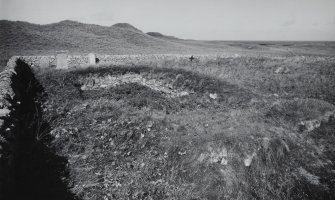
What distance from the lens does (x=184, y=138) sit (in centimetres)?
582

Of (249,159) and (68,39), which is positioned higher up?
(68,39)

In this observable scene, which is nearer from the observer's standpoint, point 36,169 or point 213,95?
point 36,169

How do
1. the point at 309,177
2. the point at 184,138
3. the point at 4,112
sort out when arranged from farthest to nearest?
1. the point at 184,138
2. the point at 309,177
3. the point at 4,112

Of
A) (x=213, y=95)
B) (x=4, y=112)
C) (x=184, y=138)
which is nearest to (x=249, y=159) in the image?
(x=184, y=138)

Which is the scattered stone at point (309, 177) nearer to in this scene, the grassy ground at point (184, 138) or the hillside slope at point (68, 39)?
the grassy ground at point (184, 138)

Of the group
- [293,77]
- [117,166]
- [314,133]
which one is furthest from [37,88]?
[293,77]

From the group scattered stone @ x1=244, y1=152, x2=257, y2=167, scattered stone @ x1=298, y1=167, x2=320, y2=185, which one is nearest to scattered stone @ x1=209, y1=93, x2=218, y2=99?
scattered stone @ x1=244, y1=152, x2=257, y2=167

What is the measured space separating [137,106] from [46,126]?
301cm

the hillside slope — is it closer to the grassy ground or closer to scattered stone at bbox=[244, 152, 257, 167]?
the grassy ground

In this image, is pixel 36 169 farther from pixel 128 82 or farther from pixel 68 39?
pixel 68 39

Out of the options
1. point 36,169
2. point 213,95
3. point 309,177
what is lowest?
point 309,177

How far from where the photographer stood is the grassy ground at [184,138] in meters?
4.56

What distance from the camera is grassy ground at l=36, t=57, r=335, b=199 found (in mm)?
4559

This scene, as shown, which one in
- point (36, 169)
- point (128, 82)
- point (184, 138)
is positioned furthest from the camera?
point (128, 82)
